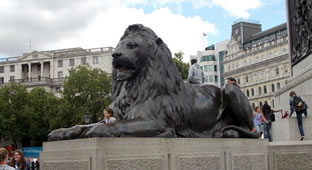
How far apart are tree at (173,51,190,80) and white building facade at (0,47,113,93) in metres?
29.7

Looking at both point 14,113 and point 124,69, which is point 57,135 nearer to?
point 124,69

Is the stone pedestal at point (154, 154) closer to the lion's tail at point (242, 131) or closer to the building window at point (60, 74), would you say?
the lion's tail at point (242, 131)

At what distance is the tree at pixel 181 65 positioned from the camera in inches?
1917

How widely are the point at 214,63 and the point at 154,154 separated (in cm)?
10072

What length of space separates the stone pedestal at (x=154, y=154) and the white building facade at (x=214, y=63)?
96.4 m

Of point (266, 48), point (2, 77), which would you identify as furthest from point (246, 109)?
point (2, 77)

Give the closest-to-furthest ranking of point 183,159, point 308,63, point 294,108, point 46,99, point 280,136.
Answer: point 183,159, point 294,108, point 280,136, point 308,63, point 46,99

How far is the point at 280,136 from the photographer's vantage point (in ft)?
46.9

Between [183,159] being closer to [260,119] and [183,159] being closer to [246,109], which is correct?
[246,109]

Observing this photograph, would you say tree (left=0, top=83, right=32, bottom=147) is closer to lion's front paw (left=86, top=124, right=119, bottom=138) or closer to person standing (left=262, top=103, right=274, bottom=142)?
person standing (left=262, top=103, right=274, bottom=142)

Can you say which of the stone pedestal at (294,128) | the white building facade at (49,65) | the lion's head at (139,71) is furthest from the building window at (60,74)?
the lion's head at (139,71)

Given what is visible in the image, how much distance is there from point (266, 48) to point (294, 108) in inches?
2930

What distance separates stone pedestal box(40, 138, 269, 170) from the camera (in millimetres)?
5078

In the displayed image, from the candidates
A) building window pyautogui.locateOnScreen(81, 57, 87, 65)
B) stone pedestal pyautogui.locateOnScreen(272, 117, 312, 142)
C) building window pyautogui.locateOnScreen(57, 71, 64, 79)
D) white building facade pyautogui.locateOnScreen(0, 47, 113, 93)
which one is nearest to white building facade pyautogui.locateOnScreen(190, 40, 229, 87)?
white building facade pyautogui.locateOnScreen(0, 47, 113, 93)
